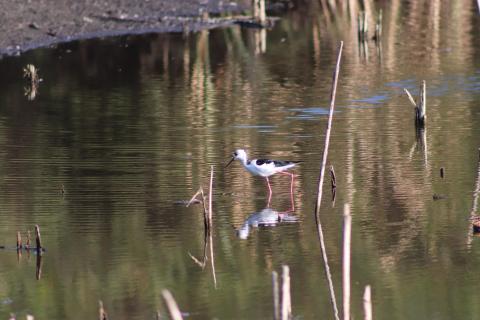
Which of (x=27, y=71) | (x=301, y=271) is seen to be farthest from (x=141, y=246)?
(x=27, y=71)

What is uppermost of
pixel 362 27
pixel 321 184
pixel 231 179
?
pixel 321 184

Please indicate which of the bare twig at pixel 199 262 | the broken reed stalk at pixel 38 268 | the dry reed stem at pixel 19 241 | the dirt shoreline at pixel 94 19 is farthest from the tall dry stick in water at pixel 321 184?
the dirt shoreline at pixel 94 19

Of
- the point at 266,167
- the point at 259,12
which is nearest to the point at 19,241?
the point at 266,167

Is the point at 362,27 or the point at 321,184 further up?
the point at 321,184

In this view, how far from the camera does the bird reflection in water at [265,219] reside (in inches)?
487

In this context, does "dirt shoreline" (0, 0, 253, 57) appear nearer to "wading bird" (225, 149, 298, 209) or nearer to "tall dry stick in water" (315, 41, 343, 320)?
"wading bird" (225, 149, 298, 209)

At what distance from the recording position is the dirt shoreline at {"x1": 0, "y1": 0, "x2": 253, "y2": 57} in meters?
29.7

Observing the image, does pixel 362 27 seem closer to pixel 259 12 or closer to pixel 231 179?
pixel 259 12

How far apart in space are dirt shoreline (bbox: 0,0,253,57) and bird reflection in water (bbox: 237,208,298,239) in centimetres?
1586

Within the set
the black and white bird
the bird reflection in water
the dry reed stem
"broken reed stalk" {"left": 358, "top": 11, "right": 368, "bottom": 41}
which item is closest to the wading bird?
the black and white bird

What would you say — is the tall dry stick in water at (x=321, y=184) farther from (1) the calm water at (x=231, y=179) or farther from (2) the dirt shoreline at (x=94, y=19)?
(2) the dirt shoreline at (x=94, y=19)

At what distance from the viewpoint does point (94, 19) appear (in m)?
32.8

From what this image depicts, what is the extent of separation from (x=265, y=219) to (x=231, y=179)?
2264 mm

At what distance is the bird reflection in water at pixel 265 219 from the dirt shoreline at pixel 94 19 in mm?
15863
